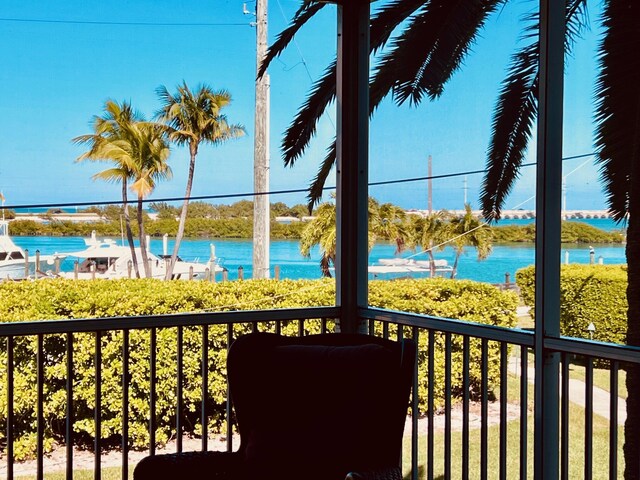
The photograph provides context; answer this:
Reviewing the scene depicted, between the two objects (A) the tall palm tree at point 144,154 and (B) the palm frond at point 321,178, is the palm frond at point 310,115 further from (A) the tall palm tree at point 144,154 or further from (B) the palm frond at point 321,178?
(A) the tall palm tree at point 144,154

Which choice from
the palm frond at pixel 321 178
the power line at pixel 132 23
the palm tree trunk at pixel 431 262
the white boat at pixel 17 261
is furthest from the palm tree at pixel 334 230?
the white boat at pixel 17 261

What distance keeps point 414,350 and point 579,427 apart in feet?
11.8

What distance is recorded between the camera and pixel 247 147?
6.50 m

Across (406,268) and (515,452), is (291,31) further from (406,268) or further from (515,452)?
(515,452)

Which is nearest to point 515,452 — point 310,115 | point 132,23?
point 310,115

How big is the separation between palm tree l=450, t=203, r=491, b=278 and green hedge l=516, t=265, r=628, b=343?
774 millimetres

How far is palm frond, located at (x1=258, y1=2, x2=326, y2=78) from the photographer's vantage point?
13.8 ft

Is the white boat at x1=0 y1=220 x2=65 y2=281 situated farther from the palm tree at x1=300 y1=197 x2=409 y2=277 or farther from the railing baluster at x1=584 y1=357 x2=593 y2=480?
the railing baluster at x1=584 y1=357 x2=593 y2=480

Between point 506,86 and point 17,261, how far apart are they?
448cm

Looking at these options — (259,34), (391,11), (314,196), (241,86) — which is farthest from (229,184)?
(391,11)

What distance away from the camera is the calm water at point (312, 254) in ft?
14.6

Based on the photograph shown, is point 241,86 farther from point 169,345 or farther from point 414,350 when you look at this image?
point 414,350

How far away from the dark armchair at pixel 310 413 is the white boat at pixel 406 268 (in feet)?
10.2

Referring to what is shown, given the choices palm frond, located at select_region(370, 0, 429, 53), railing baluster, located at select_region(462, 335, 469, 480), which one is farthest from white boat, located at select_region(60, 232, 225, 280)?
railing baluster, located at select_region(462, 335, 469, 480)
